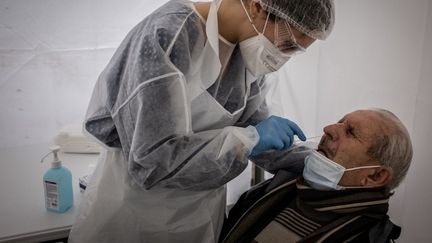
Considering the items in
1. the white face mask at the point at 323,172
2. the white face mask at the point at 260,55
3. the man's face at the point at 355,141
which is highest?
the white face mask at the point at 260,55

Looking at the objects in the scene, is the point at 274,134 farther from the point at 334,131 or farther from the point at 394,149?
the point at 394,149

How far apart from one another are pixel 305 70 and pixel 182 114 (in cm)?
91

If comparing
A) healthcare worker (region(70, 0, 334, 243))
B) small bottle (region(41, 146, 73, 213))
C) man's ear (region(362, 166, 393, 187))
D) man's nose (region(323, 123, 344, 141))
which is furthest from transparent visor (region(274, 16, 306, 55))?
small bottle (region(41, 146, 73, 213))

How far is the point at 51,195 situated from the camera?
124 centimetres

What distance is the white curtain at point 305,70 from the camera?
1.24 metres

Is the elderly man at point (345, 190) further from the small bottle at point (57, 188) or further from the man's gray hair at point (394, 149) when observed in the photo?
the small bottle at point (57, 188)

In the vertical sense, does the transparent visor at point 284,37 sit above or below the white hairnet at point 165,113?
above

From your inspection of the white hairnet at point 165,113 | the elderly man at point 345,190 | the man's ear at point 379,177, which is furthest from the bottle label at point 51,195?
the man's ear at point 379,177

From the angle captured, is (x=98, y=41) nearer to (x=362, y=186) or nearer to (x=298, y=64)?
(x=298, y=64)

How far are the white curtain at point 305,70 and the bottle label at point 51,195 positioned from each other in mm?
669

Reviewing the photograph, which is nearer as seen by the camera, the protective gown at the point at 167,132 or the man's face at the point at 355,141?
the protective gown at the point at 167,132

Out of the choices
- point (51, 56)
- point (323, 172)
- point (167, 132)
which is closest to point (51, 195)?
point (167, 132)

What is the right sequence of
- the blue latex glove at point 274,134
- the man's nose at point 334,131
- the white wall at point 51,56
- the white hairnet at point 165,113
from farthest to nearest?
the white wall at point 51,56, the man's nose at point 334,131, the blue latex glove at point 274,134, the white hairnet at point 165,113

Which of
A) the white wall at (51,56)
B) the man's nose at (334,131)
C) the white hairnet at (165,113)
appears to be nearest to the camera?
the white hairnet at (165,113)
